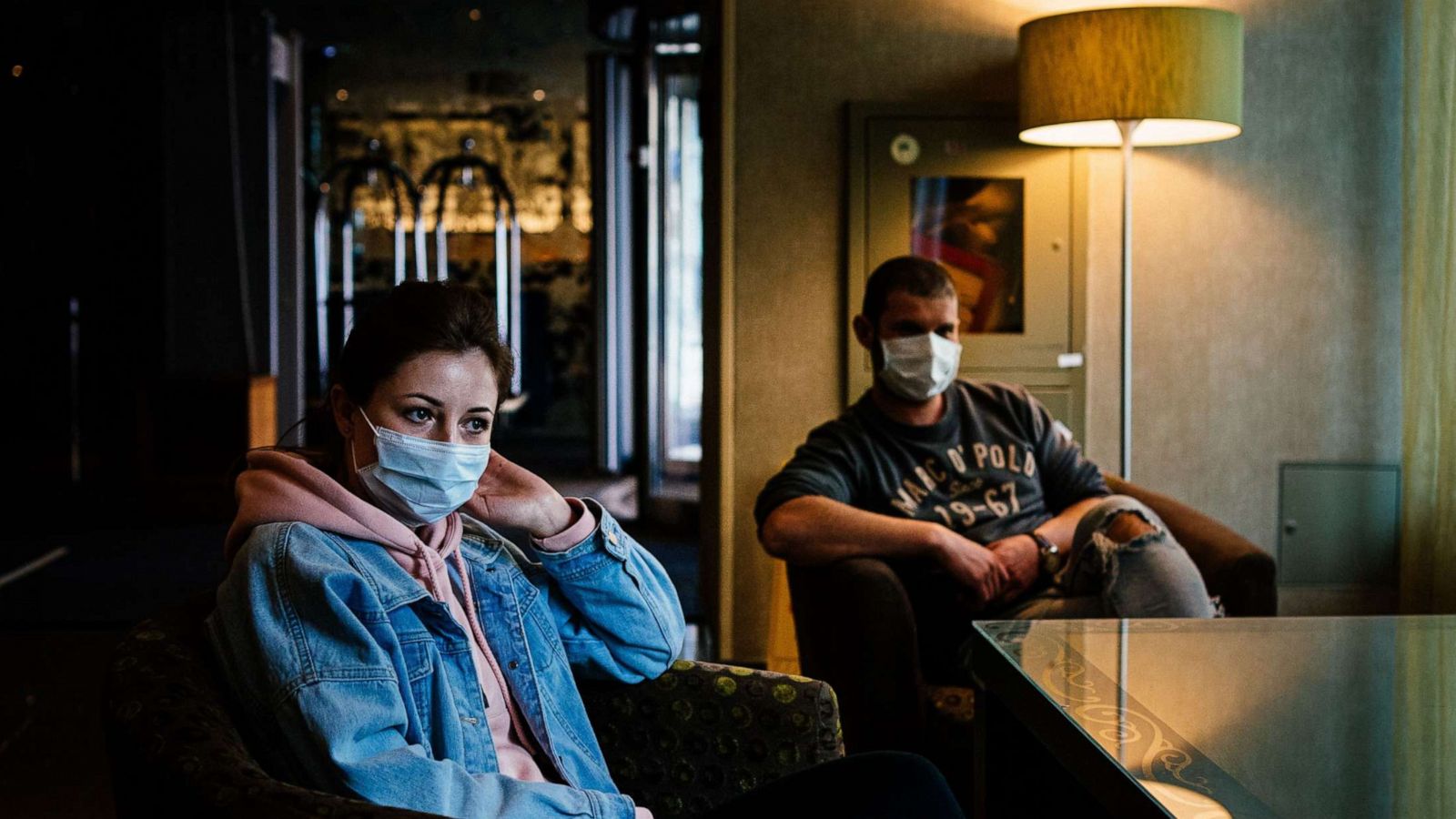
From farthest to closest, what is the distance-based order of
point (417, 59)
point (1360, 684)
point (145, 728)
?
point (417, 59) → point (1360, 684) → point (145, 728)

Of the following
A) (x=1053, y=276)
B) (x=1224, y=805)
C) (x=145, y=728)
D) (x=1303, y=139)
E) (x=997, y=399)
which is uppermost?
(x=1303, y=139)

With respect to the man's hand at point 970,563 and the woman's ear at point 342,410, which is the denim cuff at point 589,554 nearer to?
the woman's ear at point 342,410

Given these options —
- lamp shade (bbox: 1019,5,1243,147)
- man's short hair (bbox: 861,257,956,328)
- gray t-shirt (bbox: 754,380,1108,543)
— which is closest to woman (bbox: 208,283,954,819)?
gray t-shirt (bbox: 754,380,1108,543)

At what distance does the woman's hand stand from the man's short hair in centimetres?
139

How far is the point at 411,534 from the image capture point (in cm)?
157

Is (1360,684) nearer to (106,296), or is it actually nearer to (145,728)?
(145,728)

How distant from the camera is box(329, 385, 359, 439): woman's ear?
160cm

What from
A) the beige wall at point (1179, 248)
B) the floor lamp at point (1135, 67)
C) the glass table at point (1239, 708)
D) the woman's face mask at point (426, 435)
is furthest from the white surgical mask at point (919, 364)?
the woman's face mask at point (426, 435)

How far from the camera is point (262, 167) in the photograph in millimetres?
7484

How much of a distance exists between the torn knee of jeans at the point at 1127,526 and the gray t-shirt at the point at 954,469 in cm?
25

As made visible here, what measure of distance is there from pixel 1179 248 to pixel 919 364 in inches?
54.5

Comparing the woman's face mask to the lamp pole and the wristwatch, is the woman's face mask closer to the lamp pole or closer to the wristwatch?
the wristwatch

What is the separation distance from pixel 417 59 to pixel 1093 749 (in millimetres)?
9104

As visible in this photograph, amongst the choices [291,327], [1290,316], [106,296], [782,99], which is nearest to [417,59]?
[291,327]
